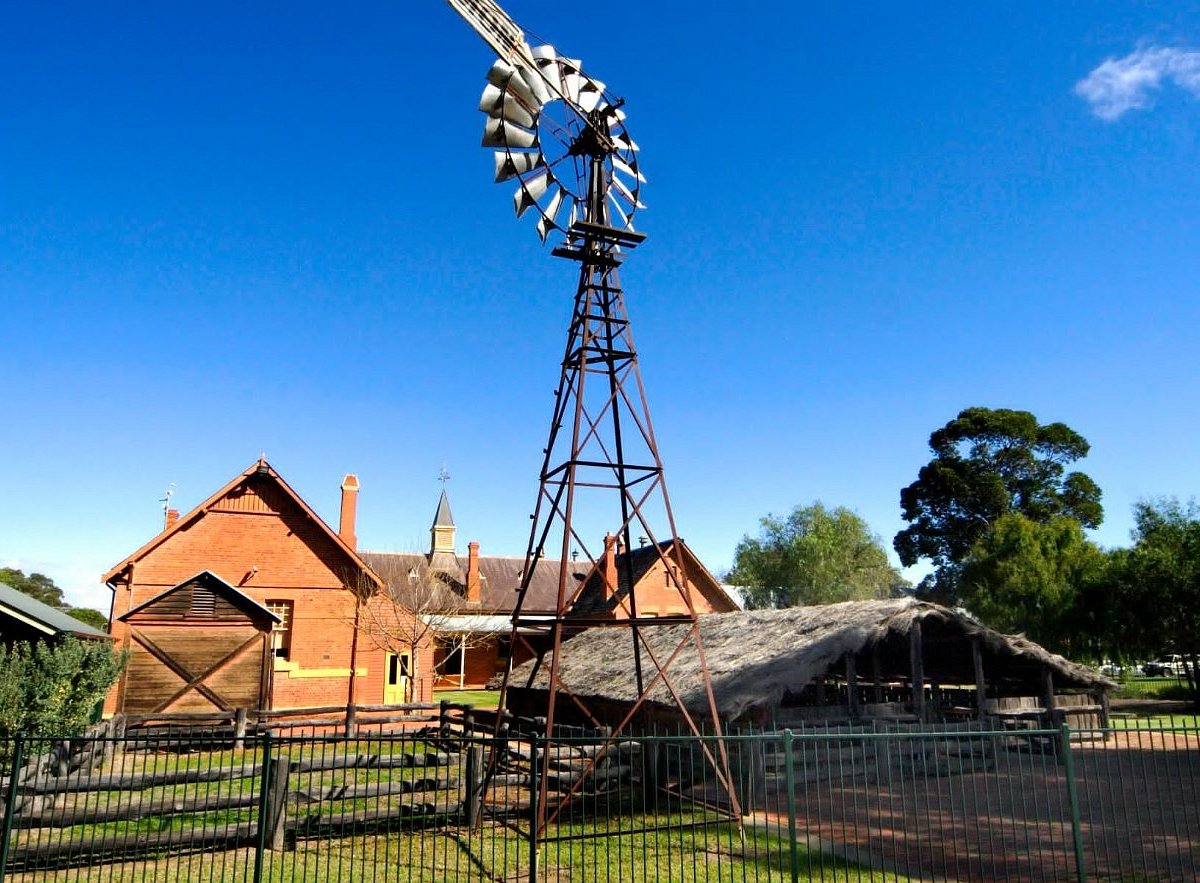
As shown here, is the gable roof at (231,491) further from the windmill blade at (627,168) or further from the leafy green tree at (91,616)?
the leafy green tree at (91,616)

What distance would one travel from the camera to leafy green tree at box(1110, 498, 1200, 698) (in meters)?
31.9

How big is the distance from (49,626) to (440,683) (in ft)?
86.8

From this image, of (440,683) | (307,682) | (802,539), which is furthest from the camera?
(802,539)

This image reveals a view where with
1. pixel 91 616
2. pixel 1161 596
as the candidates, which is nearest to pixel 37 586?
pixel 91 616

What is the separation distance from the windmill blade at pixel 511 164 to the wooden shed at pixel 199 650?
14.4 metres

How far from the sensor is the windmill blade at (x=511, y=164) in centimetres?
1302

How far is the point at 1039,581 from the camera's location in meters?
38.4

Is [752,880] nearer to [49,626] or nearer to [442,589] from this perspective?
[49,626]

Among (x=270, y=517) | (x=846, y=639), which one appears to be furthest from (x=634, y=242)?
(x=270, y=517)

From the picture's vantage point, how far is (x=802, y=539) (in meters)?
63.1

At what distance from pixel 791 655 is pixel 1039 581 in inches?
1073

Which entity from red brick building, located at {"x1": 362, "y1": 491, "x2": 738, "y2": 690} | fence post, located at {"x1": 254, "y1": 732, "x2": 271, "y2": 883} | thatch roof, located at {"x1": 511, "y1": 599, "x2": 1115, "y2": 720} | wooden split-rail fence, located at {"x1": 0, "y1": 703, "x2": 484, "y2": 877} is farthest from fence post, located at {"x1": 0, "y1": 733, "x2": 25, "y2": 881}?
red brick building, located at {"x1": 362, "y1": 491, "x2": 738, "y2": 690}

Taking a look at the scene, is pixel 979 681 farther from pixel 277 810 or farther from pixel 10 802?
pixel 10 802

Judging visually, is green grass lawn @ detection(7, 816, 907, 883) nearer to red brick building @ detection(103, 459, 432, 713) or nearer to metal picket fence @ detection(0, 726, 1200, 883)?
metal picket fence @ detection(0, 726, 1200, 883)
